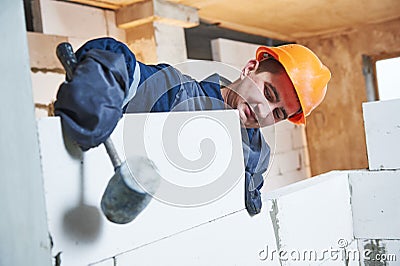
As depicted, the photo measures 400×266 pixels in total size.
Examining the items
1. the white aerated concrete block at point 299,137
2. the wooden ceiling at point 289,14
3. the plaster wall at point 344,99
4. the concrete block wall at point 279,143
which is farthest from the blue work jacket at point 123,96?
the plaster wall at point 344,99

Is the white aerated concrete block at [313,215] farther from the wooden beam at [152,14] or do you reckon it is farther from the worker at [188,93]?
the wooden beam at [152,14]

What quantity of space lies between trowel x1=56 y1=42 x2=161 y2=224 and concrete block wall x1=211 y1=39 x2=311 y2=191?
257 cm

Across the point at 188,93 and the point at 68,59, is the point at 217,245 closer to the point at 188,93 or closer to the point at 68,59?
the point at 188,93

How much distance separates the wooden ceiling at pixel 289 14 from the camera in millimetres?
3318

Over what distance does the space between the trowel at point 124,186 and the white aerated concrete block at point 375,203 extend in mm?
1483

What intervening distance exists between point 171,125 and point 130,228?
0.28m

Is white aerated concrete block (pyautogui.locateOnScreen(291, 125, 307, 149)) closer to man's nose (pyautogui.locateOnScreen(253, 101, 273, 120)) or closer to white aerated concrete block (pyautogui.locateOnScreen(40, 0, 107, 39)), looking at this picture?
white aerated concrete block (pyautogui.locateOnScreen(40, 0, 107, 39))

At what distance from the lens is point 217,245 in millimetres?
1349

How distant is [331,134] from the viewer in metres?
4.68

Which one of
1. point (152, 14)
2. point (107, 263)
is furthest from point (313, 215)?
point (152, 14)

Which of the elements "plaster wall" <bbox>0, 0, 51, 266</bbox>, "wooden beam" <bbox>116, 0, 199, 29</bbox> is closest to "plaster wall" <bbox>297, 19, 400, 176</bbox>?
"wooden beam" <bbox>116, 0, 199, 29</bbox>

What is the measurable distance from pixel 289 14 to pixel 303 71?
87.9 inches

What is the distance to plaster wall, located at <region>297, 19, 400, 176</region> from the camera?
4406 mm

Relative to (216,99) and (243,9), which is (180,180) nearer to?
(216,99)
